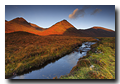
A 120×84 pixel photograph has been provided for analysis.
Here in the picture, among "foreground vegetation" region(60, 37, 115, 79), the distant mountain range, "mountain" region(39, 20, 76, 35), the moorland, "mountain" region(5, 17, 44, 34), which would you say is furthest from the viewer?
"mountain" region(39, 20, 76, 35)

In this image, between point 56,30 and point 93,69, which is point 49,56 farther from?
point 56,30

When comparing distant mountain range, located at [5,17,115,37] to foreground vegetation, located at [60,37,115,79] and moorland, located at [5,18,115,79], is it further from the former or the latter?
foreground vegetation, located at [60,37,115,79]

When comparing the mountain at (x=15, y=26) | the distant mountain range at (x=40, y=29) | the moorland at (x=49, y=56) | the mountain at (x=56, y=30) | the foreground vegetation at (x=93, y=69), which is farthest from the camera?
the mountain at (x=56, y=30)

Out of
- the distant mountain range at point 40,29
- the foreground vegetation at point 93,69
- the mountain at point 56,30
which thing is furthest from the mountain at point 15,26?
the foreground vegetation at point 93,69

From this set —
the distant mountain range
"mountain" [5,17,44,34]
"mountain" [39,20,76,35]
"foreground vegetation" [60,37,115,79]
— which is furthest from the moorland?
"mountain" [39,20,76,35]

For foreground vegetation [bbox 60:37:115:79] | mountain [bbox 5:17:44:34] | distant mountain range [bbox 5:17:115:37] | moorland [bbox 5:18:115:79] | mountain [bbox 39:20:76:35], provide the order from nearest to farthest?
foreground vegetation [bbox 60:37:115:79] → moorland [bbox 5:18:115:79] → mountain [bbox 5:17:44:34] → distant mountain range [bbox 5:17:115:37] → mountain [bbox 39:20:76:35]

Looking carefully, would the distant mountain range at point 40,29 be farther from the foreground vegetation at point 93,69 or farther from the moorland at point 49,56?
the foreground vegetation at point 93,69

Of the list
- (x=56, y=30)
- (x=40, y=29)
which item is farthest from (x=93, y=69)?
(x=40, y=29)

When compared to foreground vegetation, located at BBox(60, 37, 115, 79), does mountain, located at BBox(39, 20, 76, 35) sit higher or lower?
higher
